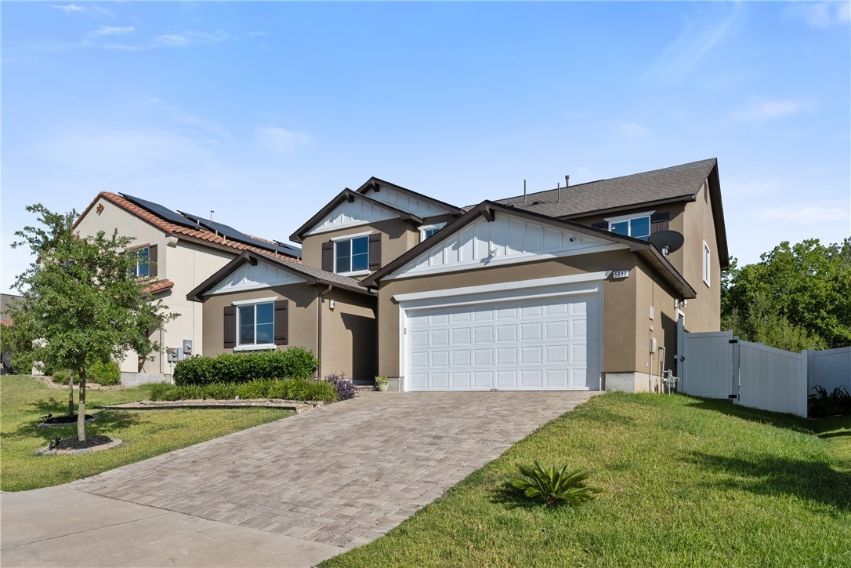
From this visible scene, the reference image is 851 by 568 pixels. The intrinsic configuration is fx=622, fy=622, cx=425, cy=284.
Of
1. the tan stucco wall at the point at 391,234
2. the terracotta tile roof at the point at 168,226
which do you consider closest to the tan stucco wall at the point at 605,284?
the tan stucco wall at the point at 391,234

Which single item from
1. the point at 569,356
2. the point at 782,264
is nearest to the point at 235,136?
the point at 569,356

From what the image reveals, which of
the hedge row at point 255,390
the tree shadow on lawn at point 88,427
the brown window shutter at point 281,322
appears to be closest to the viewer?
the tree shadow on lawn at point 88,427

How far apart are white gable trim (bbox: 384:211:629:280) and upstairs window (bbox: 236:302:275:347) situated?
210 inches

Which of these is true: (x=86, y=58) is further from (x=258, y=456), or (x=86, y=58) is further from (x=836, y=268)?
(x=836, y=268)

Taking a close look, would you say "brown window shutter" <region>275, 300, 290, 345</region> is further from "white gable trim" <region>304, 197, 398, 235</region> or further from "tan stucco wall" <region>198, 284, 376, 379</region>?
"white gable trim" <region>304, 197, 398, 235</region>

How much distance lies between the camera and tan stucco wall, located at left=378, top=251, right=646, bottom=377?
14.4 meters

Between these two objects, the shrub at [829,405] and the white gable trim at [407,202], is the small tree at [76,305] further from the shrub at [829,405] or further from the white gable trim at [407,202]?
the shrub at [829,405]

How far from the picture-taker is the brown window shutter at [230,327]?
2164cm

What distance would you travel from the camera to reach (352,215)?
966 inches

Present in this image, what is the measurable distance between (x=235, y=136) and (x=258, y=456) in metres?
8.36

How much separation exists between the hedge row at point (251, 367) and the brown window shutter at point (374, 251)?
567cm

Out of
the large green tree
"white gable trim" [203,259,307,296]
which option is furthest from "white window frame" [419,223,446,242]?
the large green tree

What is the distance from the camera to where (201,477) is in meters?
9.70

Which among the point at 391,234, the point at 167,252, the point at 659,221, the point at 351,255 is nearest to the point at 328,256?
the point at 351,255
